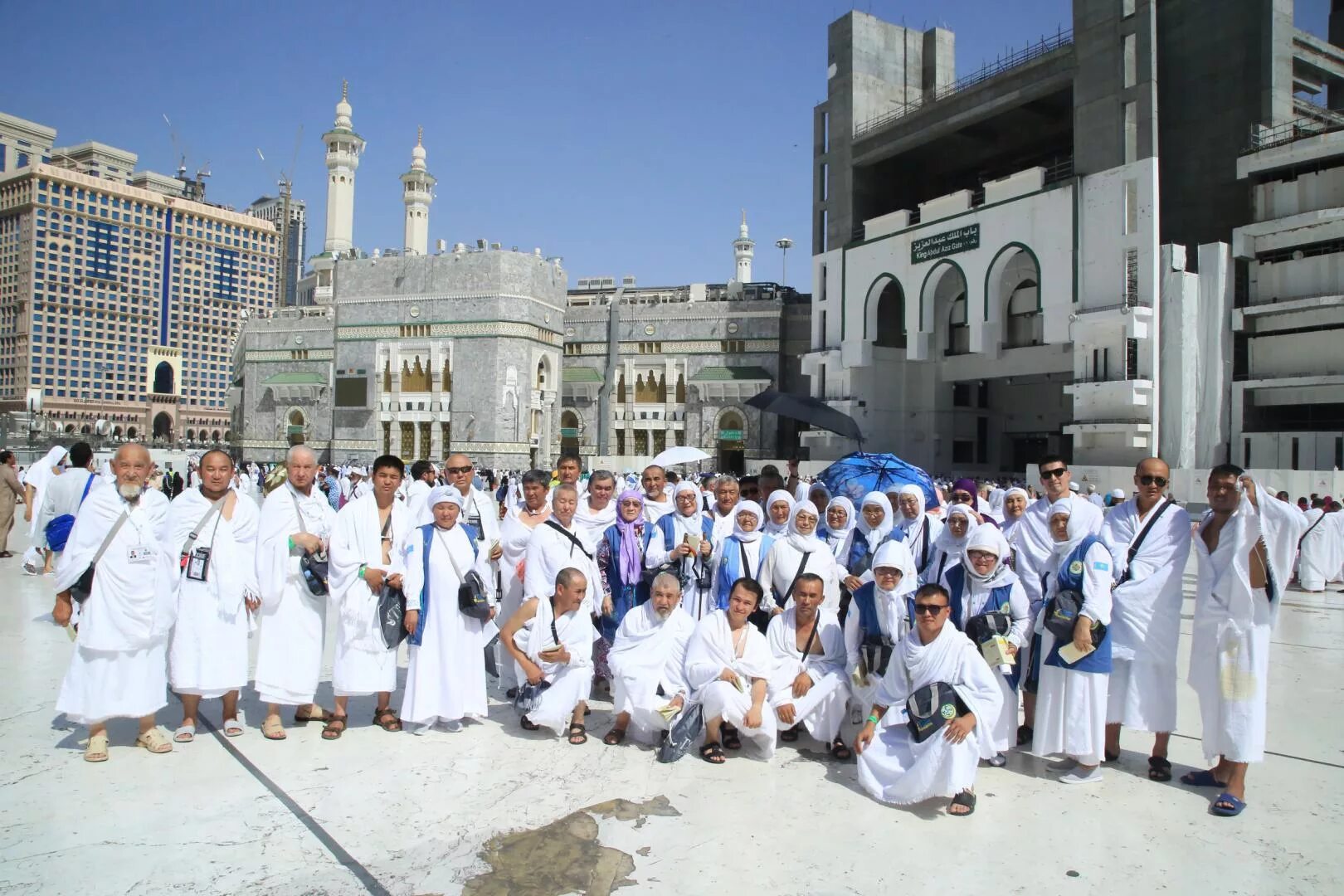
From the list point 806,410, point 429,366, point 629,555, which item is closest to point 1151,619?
point 629,555

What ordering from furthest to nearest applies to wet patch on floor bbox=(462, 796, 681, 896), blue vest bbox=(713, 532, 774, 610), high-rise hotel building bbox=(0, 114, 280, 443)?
high-rise hotel building bbox=(0, 114, 280, 443)
blue vest bbox=(713, 532, 774, 610)
wet patch on floor bbox=(462, 796, 681, 896)

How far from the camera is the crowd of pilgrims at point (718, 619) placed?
3.65 meters

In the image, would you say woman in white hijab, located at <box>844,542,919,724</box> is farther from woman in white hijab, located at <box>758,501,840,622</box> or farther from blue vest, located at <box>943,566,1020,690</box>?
woman in white hijab, located at <box>758,501,840,622</box>

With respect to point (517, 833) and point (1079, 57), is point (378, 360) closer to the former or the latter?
point (1079, 57)

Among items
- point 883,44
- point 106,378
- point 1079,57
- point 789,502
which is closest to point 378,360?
point 883,44

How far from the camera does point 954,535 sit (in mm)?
4422

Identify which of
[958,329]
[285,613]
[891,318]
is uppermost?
[891,318]

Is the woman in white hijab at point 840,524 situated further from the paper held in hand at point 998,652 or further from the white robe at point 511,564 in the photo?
the white robe at point 511,564

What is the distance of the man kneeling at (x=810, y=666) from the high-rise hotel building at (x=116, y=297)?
224 feet

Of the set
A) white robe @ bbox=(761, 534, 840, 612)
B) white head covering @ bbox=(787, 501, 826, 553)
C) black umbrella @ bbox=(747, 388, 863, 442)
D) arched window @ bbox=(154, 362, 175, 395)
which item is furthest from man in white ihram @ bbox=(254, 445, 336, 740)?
arched window @ bbox=(154, 362, 175, 395)

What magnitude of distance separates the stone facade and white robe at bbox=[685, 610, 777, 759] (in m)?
30.6

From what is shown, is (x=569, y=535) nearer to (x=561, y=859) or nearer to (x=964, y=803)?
(x=561, y=859)

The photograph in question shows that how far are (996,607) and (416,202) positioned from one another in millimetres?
43488

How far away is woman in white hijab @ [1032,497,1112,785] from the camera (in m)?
3.80
